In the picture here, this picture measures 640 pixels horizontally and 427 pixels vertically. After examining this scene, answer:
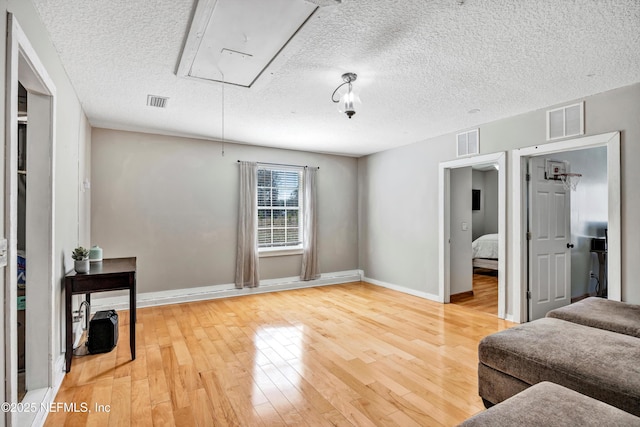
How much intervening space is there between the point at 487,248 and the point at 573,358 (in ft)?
18.2

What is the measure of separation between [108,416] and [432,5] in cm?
324

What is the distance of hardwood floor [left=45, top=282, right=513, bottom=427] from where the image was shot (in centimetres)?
215

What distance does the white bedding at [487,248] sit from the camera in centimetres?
686

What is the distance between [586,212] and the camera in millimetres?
4992

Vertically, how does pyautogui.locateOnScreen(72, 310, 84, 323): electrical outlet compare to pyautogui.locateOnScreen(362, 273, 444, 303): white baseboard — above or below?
above

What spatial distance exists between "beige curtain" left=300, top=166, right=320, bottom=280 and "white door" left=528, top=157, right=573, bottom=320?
337cm

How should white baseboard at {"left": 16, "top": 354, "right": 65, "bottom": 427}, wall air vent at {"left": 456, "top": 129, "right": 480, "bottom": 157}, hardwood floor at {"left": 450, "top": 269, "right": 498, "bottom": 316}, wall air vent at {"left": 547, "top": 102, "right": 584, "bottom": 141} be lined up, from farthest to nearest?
hardwood floor at {"left": 450, "top": 269, "right": 498, "bottom": 316}, wall air vent at {"left": 456, "top": 129, "right": 480, "bottom": 157}, wall air vent at {"left": 547, "top": 102, "right": 584, "bottom": 141}, white baseboard at {"left": 16, "top": 354, "right": 65, "bottom": 427}

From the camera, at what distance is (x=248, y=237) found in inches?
214

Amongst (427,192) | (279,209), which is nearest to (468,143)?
(427,192)

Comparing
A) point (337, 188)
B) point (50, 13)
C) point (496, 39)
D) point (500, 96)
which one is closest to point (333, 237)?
point (337, 188)

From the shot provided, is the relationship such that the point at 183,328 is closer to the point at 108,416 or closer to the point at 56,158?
the point at 108,416

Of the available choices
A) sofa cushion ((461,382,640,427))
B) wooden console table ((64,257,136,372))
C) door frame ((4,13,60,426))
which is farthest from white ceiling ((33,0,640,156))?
sofa cushion ((461,382,640,427))

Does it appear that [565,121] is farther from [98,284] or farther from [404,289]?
[98,284]

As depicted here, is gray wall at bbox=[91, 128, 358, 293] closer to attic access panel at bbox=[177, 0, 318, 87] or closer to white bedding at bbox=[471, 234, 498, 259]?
attic access panel at bbox=[177, 0, 318, 87]
